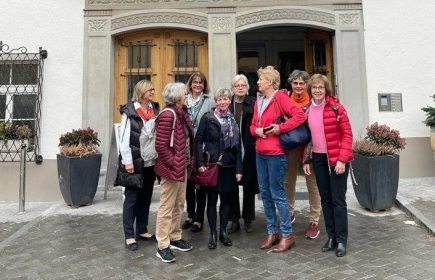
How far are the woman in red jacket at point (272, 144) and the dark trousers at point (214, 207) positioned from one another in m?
0.46

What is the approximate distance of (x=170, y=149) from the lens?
152 inches

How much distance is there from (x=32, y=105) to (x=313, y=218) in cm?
625

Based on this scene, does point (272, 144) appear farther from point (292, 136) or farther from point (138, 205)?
point (138, 205)

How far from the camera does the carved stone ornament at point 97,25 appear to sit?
7.54 meters

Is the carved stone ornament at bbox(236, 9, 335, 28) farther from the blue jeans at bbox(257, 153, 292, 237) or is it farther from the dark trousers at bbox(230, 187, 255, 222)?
the blue jeans at bbox(257, 153, 292, 237)

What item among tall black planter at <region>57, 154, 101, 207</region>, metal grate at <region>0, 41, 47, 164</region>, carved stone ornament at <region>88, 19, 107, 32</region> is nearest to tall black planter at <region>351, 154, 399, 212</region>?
tall black planter at <region>57, 154, 101, 207</region>

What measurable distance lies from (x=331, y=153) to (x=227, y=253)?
5.35ft

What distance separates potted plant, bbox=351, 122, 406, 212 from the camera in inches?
211

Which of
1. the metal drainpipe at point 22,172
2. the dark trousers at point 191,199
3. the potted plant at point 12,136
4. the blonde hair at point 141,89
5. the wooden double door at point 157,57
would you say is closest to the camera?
the blonde hair at point 141,89

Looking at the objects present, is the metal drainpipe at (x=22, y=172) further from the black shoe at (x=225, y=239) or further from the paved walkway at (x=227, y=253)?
the black shoe at (x=225, y=239)

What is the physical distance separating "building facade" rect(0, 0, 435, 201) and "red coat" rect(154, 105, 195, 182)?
372 cm

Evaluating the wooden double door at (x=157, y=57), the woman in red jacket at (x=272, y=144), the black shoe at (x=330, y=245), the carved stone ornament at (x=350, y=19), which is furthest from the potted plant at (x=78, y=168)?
the carved stone ornament at (x=350, y=19)

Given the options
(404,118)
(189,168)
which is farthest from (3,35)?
(404,118)

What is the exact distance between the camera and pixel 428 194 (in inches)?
243
